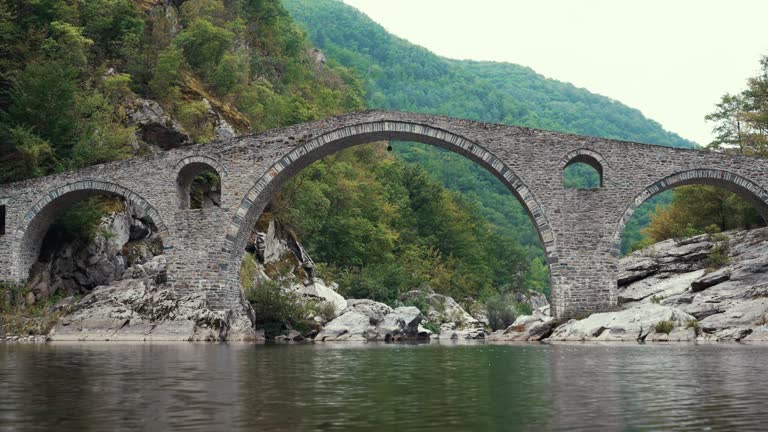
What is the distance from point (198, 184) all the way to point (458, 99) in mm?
64399

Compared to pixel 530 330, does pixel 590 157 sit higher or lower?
higher

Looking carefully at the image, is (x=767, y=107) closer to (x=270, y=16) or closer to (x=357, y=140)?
(x=357, y=140)

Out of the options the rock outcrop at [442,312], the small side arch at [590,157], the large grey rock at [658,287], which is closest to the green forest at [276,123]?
the rock outcrop at [442,312]

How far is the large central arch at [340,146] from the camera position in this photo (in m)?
24.6

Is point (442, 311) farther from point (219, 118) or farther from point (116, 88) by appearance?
point (116, 88)

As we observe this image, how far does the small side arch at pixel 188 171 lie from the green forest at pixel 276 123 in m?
2.90

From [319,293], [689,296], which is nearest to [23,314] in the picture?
[319,293]

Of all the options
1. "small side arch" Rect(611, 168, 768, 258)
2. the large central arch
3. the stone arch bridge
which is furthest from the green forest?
the large central arch

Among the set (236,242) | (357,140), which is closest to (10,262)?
(236,242)

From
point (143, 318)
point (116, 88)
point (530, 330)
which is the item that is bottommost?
point (530, 330)

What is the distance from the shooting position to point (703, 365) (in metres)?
11.2

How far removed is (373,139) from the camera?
85.7 ft

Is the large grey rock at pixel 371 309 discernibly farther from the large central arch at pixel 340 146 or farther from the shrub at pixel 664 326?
the shrub at pixel 664 326

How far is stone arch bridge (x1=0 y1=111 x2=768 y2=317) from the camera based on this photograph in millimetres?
24266
